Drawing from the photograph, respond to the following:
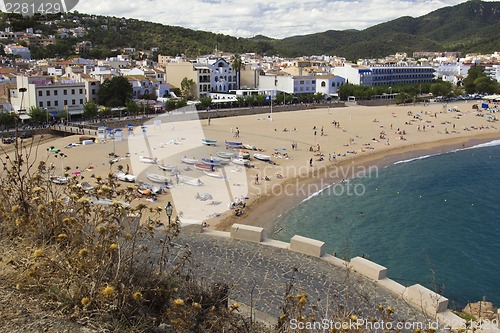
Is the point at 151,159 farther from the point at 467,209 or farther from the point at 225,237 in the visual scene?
the point at 225,237

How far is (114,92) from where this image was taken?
4297 cm

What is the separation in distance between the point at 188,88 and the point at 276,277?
153ft

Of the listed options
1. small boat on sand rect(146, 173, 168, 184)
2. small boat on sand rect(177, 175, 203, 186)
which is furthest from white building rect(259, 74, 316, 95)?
small boat on sand rect(146, 173, 168, 184)

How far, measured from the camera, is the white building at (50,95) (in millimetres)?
37156

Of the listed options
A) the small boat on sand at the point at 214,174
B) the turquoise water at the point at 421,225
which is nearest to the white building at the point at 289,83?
the turquoise water at the point at 421,225

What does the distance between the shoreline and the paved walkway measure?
29.4 ft

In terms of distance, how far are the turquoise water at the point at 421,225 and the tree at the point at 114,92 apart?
25676mm

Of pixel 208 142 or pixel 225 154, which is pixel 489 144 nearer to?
pixel 208 142

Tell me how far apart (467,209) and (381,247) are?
746cm

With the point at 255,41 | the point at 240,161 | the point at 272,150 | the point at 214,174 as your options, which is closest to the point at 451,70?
the point at 255,41

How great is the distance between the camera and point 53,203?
15.1ft

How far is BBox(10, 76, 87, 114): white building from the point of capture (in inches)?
1463

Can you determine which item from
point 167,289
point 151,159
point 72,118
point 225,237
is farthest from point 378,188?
point 72,118

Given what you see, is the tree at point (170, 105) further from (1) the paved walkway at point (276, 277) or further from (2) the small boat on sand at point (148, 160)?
(1) the paved walkway at point (276, 277)
